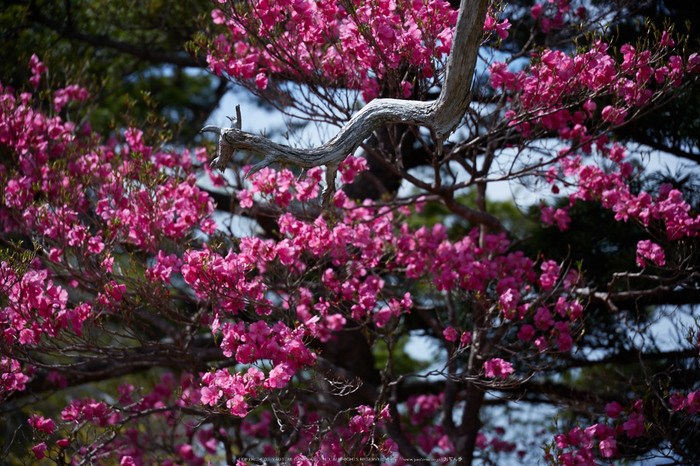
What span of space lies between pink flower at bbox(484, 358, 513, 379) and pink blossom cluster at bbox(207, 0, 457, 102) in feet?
5.16

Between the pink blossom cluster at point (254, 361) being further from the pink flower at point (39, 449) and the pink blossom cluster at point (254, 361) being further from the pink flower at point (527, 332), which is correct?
the pink flower at point (527, 332)

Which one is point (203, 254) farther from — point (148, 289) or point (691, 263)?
point (691, 263)

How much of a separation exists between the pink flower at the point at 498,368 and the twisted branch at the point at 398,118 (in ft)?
4.25

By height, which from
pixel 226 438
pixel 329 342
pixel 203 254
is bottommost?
pixel 226 438

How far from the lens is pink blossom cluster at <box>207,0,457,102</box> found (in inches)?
133

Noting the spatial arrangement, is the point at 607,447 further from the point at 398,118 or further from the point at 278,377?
the point at 398,118

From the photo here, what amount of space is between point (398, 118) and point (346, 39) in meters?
0.90

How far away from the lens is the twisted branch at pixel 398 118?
270 centimetres

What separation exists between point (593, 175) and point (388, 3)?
169 cm

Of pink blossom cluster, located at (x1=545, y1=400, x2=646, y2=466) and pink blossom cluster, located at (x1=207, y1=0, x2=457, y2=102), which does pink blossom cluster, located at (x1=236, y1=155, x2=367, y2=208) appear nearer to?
pink blossom cluster, located at (x1=207, y1=0, x2=457, y2=102)

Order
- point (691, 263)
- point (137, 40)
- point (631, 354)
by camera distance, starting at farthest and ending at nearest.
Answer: point (137, 40) → point (631, 354) → point (691, 263)

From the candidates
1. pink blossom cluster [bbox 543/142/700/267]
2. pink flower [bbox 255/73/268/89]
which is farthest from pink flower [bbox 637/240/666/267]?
pink flower [bbox 255/73/268/89]

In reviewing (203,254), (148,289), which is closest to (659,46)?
(203,254)

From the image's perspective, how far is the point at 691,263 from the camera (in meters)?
4.28
